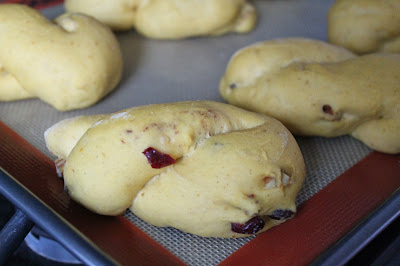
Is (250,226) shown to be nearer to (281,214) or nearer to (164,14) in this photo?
(281,214)

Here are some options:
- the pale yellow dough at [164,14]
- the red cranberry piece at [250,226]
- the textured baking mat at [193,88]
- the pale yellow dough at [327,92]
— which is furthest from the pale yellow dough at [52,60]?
the red cranberry piece at [250,226]

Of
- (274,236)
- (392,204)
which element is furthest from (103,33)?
(392,204)

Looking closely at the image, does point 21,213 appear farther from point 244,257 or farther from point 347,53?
point 347,53

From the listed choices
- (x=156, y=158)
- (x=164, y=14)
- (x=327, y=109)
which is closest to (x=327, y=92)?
(x=327, y=109)

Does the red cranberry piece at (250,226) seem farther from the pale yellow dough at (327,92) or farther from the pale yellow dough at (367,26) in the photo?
the pale yellow dough at (367,26)

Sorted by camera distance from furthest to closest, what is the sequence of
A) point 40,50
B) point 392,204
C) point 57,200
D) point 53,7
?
1. point 53,7
2. point 40,50
3. point 57,200
4. point 392,204

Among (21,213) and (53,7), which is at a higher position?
A: (53,7)

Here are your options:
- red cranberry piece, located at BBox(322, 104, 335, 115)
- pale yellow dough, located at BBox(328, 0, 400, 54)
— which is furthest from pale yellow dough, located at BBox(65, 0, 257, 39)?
red cranberry piece, located at BBox(322, 104, 335, 115)
